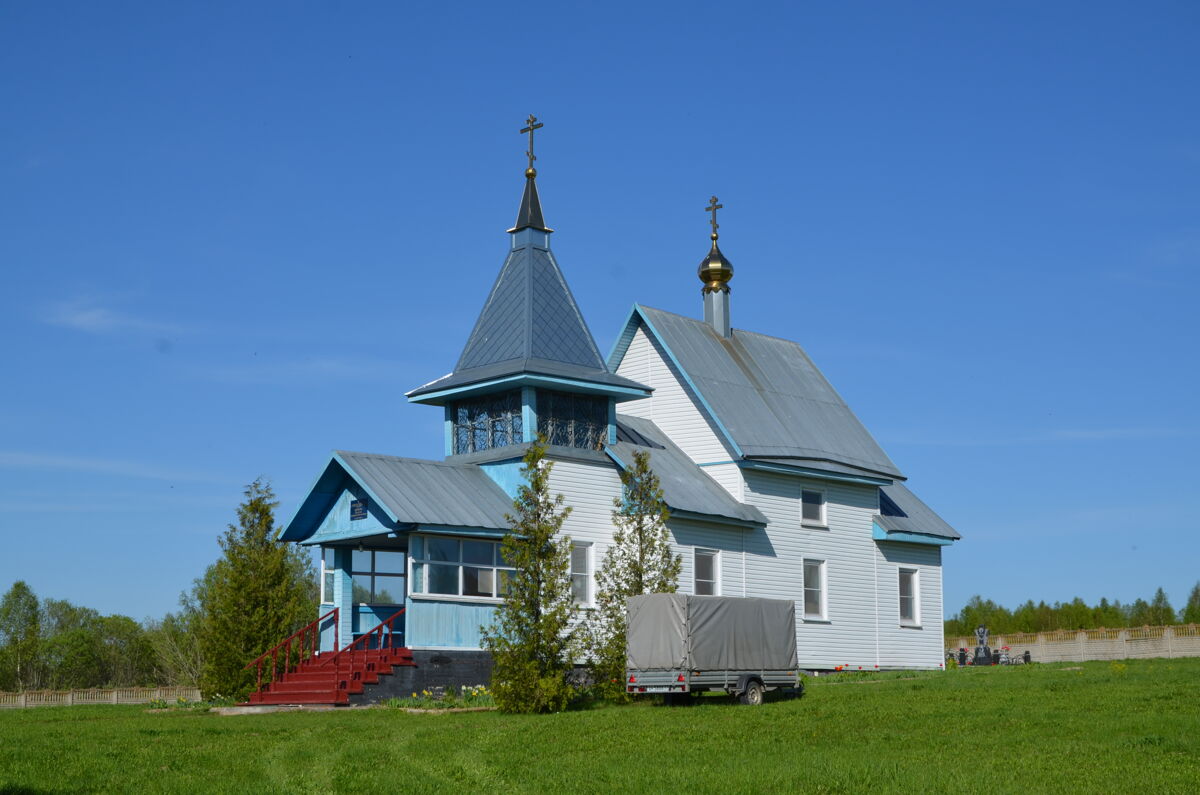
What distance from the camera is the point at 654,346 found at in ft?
121

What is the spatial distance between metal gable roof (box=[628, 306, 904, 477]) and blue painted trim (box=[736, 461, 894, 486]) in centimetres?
26

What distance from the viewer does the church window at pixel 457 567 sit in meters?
27.8

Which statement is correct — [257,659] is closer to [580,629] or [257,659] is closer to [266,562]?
[266,562]

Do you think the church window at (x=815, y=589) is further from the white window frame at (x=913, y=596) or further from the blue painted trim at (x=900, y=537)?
the white window frame at (x=913, y=596)

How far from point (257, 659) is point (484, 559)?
16.7 feet

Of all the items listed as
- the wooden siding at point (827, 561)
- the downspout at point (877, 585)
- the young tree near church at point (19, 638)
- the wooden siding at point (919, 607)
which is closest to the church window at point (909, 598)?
the wooden siding at point (919, 607)

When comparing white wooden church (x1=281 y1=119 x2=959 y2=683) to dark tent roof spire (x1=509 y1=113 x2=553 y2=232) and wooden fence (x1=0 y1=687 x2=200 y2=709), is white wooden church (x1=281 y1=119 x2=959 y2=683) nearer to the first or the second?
dark tent roof spire (x1=509 y1=113 x2=553 y2=232)

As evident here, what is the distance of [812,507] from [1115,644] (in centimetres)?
1752

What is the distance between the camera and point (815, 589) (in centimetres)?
3622

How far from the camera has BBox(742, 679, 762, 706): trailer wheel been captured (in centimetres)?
2414

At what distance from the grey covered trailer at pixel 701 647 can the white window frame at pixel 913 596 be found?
14.4m

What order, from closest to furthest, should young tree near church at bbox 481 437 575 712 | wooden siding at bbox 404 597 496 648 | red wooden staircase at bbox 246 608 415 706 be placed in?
young tree near church at bbox 481 437 575 712
red wooden staircase at bbox 246 608 415 706
wooden siding at bbox 404 597 496 648

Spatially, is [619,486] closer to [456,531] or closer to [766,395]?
[456,531]

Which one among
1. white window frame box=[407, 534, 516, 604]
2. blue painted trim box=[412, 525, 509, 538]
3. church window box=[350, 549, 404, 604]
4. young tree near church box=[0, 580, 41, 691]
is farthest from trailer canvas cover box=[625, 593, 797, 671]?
young tree near church box=[0, 580, 41, 691]
